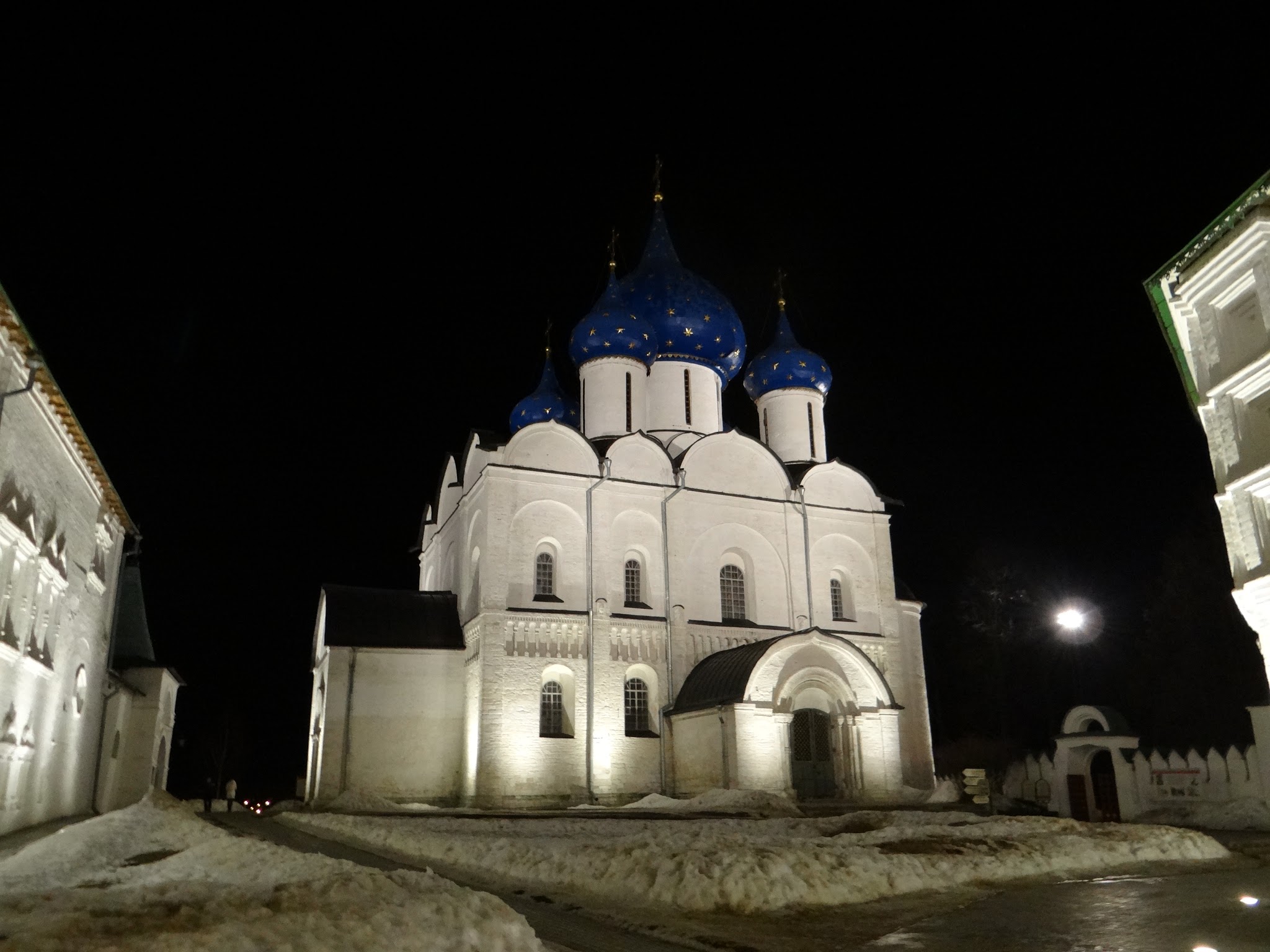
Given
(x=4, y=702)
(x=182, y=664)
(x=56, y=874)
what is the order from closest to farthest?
(x=56, y=874) → (x=4, y=702) → (x=182, y=664)

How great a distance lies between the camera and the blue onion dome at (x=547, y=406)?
1098 inches

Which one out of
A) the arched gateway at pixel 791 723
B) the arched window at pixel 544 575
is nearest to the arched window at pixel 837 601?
the arched gateway at pixel 791 723

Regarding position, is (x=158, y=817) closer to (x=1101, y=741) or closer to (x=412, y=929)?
(x=412, y=929)

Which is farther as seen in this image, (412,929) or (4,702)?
(4,702)

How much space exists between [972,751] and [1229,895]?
26.4 metres

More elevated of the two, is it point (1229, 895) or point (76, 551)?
point (76, 551)

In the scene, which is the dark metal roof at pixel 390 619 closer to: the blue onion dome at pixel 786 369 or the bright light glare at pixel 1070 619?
the blue onion dome at pixel 786 369

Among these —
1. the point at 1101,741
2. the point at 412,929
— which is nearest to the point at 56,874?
the point at 412,929

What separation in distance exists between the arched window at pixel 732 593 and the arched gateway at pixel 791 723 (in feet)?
5.65

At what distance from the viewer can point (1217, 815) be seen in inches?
625

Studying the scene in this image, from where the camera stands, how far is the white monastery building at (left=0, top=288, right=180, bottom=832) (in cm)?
1131

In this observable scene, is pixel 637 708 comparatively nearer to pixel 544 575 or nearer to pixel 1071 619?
pixel 544 575

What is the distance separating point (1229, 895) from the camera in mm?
7496

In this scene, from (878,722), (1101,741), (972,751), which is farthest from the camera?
(972,751)
